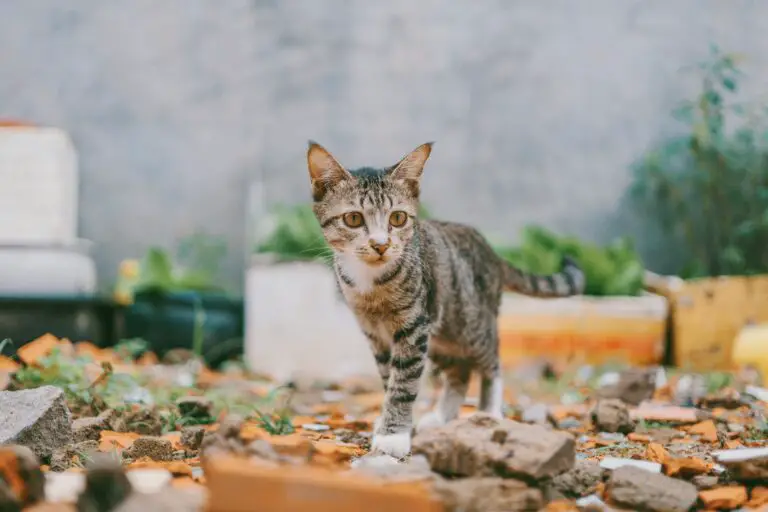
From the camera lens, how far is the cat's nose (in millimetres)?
2129

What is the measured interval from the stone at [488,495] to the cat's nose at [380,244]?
0.81m

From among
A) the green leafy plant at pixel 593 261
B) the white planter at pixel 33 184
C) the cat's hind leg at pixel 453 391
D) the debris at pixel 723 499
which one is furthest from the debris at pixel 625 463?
the white planter at pixel 33 184

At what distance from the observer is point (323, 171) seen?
227cm

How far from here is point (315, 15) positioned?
566 centimetres

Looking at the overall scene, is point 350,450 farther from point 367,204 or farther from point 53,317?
point 53,317

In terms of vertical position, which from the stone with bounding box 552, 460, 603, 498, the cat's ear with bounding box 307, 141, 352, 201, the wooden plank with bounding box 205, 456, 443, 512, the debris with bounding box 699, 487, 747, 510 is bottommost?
the stone with bounding box 552, 460, 603, 498

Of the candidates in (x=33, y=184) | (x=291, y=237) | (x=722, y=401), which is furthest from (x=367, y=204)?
(x=33, y=184)

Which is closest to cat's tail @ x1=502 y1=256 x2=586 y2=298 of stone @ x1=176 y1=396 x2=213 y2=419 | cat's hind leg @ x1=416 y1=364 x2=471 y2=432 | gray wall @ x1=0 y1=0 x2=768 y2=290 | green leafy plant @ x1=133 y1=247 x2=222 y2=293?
cat's hind leg @ x1=416 y1=364 x2=471 y2=432

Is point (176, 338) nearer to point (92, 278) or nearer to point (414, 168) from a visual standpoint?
point (92, 278)

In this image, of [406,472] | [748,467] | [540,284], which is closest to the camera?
[406,472]

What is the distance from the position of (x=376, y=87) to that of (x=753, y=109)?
2583mm

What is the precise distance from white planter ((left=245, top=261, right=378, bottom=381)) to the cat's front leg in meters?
2.26

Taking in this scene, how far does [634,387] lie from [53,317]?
3.21 meters

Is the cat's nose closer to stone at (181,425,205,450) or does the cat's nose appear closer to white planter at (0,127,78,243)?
stone at (181,425,205,450)
